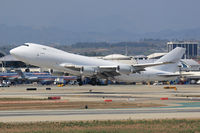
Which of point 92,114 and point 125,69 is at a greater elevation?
point 125,69

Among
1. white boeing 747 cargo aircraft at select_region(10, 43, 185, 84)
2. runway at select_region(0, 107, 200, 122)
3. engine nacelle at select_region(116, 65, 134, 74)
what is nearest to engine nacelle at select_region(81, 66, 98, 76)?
white boeing 747 cargo aircraft at select_region(10, 43, 185, 84)

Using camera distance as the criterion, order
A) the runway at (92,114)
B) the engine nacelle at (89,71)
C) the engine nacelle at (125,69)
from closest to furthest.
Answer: the runway at (92,114)
the engine nacelle at (89,71)
the engine nacelle at (125,69)

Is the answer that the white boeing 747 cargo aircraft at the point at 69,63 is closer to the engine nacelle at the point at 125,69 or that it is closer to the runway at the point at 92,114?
the engine nacelle at the point at 125,69

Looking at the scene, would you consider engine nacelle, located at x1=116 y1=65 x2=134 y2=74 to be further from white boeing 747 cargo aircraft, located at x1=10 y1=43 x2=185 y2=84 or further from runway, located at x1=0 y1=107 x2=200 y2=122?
runway, located at x1=0 y1=107 x2=200 y2=122

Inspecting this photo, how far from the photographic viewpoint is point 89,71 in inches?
2758

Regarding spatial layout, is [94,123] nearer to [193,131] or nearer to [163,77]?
[193,131]

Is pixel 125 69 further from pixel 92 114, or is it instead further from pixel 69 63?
pixel 92 114

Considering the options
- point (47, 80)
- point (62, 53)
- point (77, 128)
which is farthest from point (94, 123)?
point (47, 80)

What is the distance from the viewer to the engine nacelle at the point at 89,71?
69750 mm

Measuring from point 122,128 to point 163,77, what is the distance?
53.9 m

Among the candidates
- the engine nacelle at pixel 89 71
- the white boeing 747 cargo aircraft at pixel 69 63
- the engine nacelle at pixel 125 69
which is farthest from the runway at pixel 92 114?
the engine nacelle at pixel 125 69

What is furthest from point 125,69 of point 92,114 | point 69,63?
point 92,114

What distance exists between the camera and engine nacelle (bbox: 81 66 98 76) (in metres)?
69.8

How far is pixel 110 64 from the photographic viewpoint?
246ft
